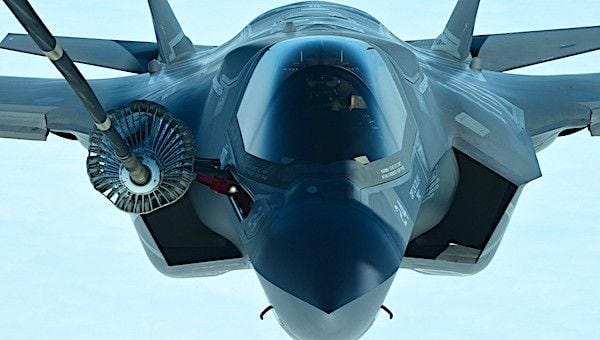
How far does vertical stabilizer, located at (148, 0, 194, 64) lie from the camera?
1424 centimetres

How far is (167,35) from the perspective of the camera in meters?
14.5

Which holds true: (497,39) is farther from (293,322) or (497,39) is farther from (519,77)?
(293,322)

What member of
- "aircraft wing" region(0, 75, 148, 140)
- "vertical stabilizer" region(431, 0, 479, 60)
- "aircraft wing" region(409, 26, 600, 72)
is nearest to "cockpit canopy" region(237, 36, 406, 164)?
"aircraft wing" region(0, 75, 148, 140)

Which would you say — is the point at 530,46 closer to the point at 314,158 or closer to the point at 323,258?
the point at 314,158

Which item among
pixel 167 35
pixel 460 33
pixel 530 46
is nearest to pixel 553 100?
pixel 460 33

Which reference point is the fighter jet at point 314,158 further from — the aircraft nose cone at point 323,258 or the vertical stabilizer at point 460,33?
the vertical stabilizer at point 460,33

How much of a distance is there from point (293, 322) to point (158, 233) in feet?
9.47

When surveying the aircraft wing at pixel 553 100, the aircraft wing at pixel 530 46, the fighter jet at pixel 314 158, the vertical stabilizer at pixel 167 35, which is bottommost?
the aircraft wing at pixel 530 46

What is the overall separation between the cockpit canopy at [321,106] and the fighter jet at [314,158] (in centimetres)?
1

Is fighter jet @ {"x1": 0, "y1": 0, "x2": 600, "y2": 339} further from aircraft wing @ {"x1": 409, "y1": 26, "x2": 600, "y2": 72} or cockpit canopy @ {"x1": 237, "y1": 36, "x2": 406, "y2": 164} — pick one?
aircraft wing @ {"x1": 409, "y1": 26, "x2": 600, "y2": 72}

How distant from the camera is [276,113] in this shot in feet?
27.5

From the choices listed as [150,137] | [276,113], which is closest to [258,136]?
[276,113]

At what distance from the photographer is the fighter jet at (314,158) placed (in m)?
7.38

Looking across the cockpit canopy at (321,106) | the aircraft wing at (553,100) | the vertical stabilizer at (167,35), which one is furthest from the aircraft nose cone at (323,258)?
the vertical stabilizer at (167,35)
